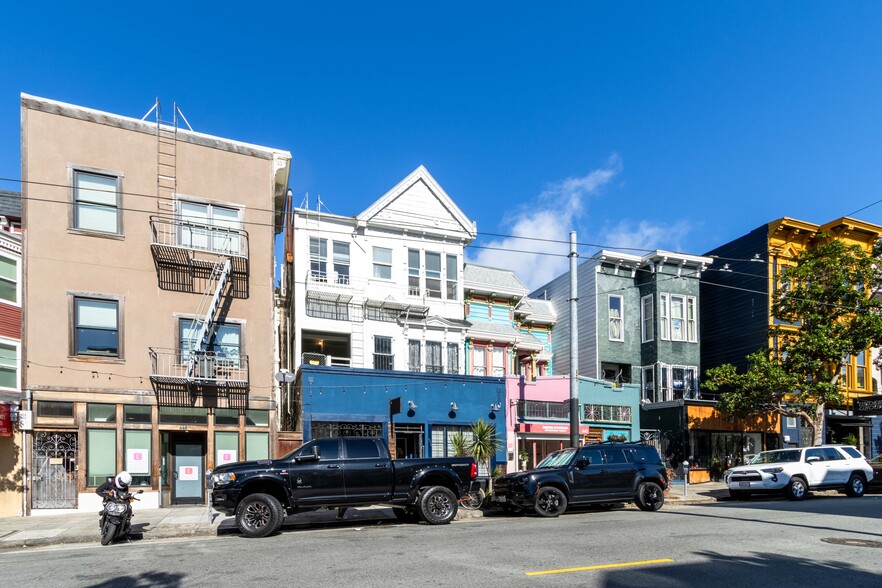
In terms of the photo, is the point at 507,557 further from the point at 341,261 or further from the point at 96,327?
the point at 341,261

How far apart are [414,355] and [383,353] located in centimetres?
125

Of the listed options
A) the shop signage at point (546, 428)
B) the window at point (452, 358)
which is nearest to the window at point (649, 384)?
the shop signage at point (546, 428)

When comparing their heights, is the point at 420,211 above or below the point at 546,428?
above

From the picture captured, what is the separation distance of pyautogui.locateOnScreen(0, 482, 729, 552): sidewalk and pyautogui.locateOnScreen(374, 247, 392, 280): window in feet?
33.3

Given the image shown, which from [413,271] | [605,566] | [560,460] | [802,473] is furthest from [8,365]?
[802,473]

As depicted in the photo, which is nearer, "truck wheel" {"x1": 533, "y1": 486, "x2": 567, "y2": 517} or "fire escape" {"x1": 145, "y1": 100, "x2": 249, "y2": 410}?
"truck wheel" {"x1": 533, "y1": 486, "x2": 567, "y2": 517}

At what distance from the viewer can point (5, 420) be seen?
57.4ft

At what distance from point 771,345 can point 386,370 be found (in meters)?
18.4

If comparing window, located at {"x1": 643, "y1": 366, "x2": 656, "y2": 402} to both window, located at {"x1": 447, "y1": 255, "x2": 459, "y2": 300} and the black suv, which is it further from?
the black suv

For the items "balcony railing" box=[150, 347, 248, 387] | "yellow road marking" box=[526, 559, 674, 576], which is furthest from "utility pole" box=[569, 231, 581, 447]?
"balcony railing" box=[150, 347, 248, 387]

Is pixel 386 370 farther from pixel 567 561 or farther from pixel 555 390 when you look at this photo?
pixel 567 561

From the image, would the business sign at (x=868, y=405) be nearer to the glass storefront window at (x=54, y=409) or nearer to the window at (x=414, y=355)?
the window at (x=414, y=355)

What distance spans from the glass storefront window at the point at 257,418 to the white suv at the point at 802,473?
14533 mm

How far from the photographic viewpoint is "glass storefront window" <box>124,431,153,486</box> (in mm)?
19359
